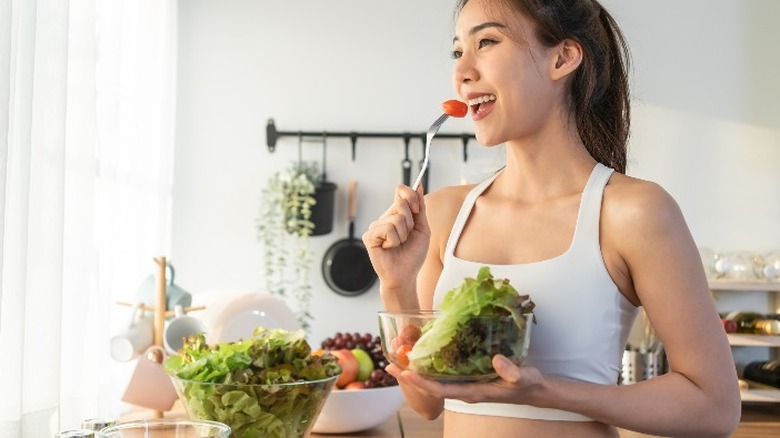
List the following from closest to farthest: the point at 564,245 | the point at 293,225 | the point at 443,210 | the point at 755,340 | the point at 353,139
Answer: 1. the point at 564,245
2. the point at 443,210
3. the point at 755,340
4. the point at 293,225
5. the point at 353,139

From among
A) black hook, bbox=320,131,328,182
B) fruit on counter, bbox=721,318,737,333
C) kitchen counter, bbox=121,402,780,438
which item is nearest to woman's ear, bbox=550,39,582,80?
kitchen counter, bbox=121,402,780,438

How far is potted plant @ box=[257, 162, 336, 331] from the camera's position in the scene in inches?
133

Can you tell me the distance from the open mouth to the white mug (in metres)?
1.11

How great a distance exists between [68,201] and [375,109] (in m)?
1.67

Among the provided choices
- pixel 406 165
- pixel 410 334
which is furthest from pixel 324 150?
pixel 410 334

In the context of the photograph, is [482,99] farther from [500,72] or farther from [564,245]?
[564,245]

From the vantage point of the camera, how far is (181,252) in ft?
11.4

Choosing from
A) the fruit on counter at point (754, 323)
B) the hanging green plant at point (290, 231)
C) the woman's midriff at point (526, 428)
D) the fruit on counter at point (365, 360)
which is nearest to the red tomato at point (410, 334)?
the woman's midriff at point (526, 428)

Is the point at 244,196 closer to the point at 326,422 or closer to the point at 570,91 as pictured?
the point at 326,422

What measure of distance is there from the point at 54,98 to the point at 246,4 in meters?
1.81

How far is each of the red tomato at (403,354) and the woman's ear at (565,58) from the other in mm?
443

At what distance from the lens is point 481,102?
3.78ft

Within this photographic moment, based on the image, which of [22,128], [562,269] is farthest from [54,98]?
[562,269]

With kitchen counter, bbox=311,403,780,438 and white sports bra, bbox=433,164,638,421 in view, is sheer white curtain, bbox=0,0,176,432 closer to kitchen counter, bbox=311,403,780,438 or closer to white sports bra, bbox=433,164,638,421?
kitchen counter, bbox=311,403,780,438
